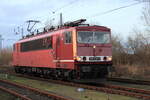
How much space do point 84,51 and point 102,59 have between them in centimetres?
133

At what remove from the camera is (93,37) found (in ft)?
54.7

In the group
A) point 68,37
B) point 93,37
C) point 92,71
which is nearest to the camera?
point 92,71

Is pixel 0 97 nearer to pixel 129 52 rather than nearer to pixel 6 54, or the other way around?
pixel 129 52

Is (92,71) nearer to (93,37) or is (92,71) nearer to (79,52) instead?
(79,52)

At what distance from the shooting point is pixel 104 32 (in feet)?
56.2

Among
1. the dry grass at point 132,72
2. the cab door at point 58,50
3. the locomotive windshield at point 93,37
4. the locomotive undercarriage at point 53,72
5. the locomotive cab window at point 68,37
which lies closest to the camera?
the locomotive windshield at point 93,37

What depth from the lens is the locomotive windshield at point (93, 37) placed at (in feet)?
53.6

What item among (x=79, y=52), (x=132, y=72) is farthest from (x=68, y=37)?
(x=132, y=72)

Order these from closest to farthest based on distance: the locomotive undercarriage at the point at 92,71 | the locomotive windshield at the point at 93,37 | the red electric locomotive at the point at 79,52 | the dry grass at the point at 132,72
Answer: the locomotive undercarriage at the point at 92,71
the red electric locomotive at the point at 79,52
the locomotive windshield at the point at 93,37
the dry grass at the point at 132,72

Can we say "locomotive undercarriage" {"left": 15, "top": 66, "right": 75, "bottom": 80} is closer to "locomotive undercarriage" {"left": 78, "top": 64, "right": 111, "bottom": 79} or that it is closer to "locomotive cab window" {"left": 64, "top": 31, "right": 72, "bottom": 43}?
"locomotive undercarriage" {"left": 78, "top": 64, "right": 111, "bottom": 79}

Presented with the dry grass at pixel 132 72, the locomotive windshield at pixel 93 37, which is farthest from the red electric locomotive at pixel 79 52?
the dry grass at pixel 132 72

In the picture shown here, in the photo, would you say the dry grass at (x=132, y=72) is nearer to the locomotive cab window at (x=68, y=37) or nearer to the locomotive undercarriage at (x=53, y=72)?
the locomotive undercarriage at (x=53, y=72)

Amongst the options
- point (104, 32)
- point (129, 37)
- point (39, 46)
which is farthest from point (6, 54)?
point (104, 32)

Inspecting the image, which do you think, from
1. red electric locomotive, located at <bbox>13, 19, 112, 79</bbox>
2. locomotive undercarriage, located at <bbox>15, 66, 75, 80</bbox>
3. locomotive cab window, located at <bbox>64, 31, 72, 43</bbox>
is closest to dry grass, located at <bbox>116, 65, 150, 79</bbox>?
locomotive undercarriage, located at <bbox>15, 66, 75, 80</bbox>
